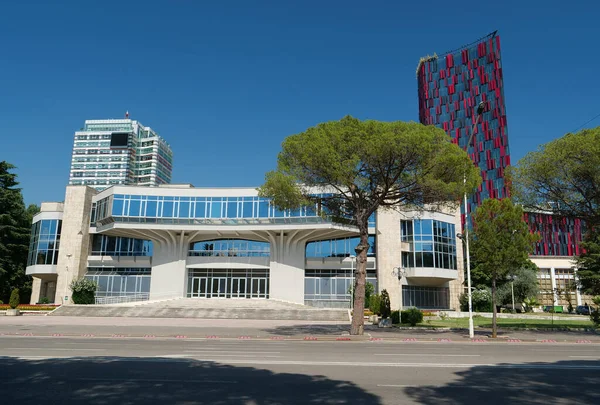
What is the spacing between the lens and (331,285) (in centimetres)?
4803

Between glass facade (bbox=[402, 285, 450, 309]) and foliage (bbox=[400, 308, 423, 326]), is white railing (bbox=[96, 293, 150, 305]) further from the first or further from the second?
foliage (bbox=[400, 308, 423, 326])

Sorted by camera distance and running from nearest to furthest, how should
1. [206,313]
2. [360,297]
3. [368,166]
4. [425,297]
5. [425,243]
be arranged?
[360,297] < [368,166] < [206,313] < [425,243] < [425,297]

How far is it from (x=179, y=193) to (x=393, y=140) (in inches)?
1278

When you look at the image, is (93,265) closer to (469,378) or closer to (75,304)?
(75,304)

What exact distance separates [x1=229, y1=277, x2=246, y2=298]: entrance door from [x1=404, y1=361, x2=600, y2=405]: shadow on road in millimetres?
39018

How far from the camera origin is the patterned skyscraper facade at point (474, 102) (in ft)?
300

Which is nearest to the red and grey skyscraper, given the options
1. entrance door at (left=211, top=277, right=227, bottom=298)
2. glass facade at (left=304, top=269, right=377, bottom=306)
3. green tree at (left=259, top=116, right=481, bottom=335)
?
glass facade at (left=304, top=269, right=377, bottom=306)

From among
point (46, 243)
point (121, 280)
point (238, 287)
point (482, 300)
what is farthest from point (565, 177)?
point (46, 243)

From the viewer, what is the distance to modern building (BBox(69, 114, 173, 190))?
467ft

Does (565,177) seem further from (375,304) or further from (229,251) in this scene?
(229,251)

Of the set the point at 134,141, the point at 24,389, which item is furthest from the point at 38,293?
the point at 134,141

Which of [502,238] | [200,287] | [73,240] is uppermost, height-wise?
[73,240]

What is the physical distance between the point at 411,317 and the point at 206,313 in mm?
17519

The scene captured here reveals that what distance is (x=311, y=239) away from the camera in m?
49.6
